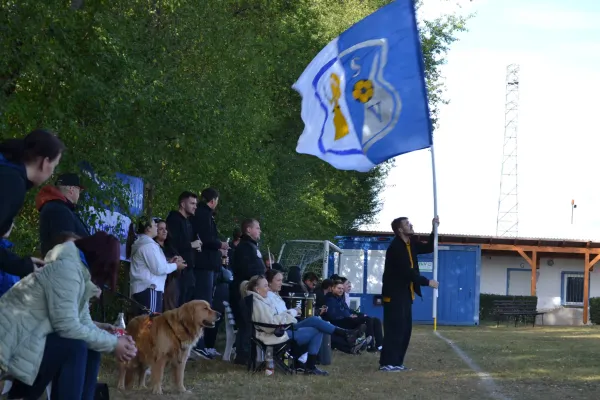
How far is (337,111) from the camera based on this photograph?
13.8m

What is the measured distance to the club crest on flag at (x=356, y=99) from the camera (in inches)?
539

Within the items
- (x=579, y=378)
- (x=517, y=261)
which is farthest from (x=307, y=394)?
(x=517, y=261)

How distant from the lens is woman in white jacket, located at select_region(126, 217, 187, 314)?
11445mm

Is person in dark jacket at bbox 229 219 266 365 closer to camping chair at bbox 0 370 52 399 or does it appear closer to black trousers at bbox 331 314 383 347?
black trousers at bbox 331 314 383 347

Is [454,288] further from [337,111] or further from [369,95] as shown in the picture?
[337,111]

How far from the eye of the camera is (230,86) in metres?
20.1

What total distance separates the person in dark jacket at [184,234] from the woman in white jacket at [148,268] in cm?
83

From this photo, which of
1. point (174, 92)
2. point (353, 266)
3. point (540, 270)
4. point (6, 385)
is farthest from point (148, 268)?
point (540, 270)

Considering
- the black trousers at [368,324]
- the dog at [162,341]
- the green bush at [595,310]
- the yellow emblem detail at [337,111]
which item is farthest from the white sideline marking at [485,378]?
the green bush at [595,310]

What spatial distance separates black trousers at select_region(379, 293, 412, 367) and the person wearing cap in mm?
5794

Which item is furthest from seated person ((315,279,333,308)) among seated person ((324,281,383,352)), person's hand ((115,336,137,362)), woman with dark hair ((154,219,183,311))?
person's hand ((115,336,137,362))

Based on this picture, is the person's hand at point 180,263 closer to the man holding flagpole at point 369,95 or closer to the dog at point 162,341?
the dog at point 162,341

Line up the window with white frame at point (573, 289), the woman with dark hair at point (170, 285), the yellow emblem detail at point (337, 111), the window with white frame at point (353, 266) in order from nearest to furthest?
the woman with dark hair at point (170, 285)
the yellow emblem detail at point (337, 111)
the window with white frame at point (353, 266)
the window with white frame at point (573, 289)

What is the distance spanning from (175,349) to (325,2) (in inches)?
896
